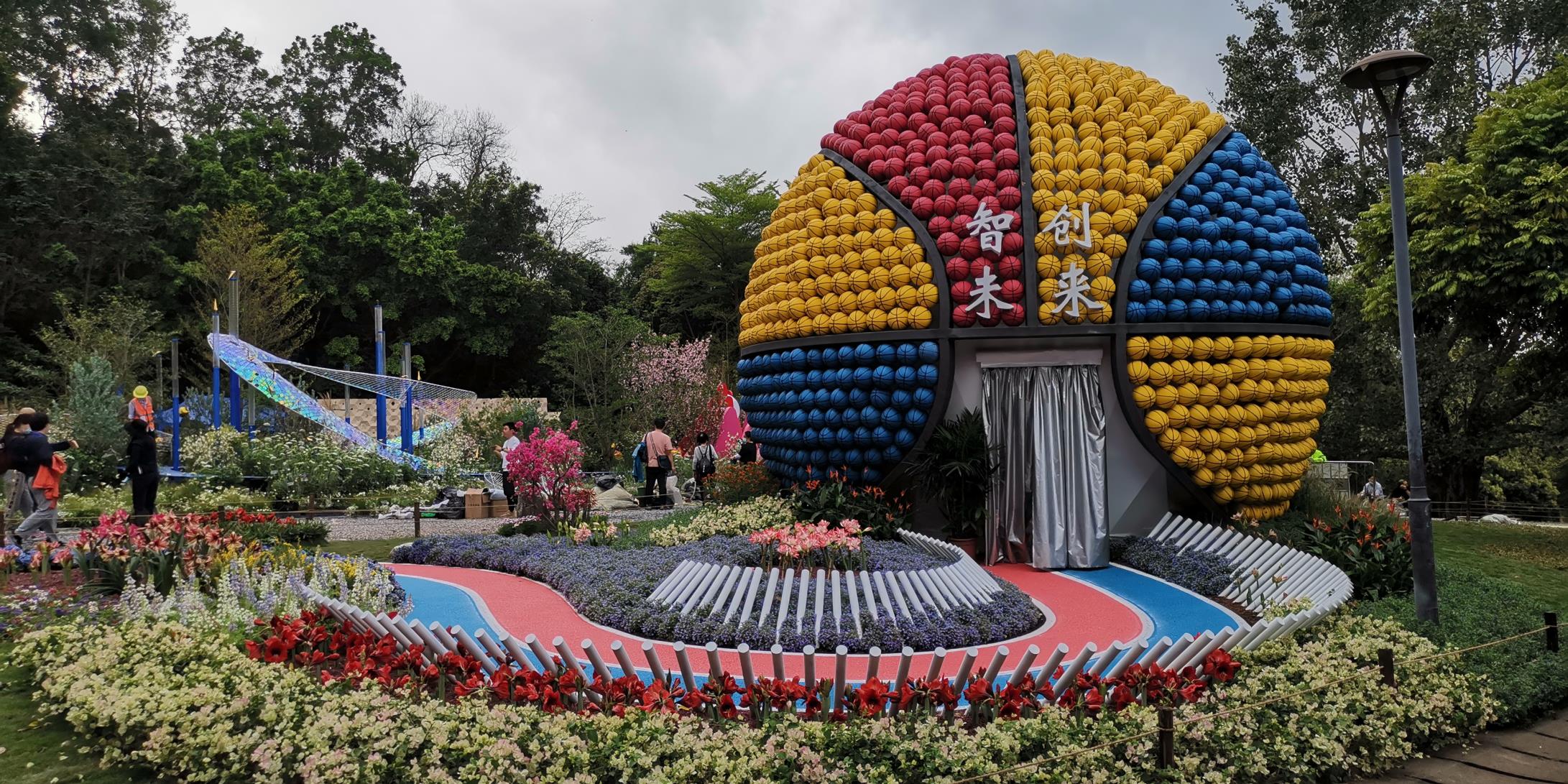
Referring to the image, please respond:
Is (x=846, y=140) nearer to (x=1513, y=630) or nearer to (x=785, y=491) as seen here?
(x=785, y=491)

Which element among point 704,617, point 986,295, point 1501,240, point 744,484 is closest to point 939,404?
point 986,295

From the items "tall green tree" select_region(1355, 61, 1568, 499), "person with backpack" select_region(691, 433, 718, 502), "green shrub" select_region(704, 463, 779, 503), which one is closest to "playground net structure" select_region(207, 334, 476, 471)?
"person with backpack" select_region(691, 433, 718, 502)

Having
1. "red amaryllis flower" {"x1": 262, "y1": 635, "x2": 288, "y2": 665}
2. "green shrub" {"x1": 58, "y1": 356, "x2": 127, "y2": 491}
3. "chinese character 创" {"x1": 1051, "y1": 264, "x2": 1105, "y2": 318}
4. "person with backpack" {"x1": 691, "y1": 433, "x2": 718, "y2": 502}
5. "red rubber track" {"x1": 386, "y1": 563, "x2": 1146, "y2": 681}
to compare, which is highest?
"chinese character 创" {"x1": 1051, "y1": 264, "x2": 1105, "y2": 318}

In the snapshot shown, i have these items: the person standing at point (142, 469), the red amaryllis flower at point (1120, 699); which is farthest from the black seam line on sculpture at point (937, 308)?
the person standing at point (142, 469)

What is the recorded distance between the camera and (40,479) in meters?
11.0

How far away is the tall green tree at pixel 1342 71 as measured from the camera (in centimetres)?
2108

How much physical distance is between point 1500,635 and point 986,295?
5.44 m

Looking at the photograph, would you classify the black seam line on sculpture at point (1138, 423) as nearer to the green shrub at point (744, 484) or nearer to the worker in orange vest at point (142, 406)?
the green shrub at point (744, 484)

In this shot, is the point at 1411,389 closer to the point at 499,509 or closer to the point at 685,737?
the point at 685,737

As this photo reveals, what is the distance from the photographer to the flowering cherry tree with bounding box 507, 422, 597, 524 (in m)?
12.1

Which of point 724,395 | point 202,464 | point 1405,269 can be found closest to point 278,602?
point 1405,269

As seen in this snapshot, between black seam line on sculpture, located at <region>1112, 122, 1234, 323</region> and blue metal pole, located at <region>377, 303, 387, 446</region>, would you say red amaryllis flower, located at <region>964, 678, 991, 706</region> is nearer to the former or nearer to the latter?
black seam line on sculpture, located at <region>1112, 122, 1234, 323</region>

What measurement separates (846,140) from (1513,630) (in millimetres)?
8379

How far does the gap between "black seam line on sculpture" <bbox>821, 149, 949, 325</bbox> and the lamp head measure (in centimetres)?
464
